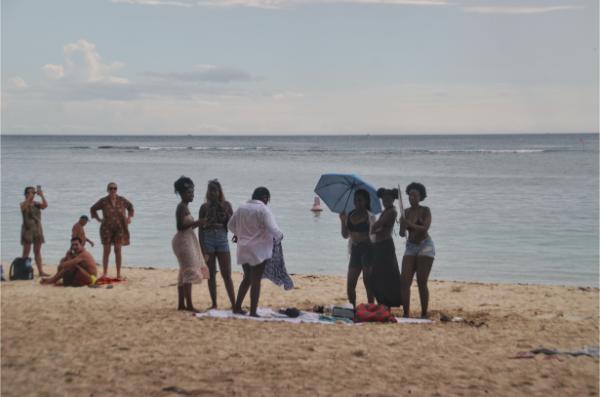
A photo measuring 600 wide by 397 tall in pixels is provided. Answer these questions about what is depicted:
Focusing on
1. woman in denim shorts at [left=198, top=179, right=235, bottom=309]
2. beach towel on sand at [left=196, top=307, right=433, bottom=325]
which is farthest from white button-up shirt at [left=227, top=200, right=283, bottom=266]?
beach towel on sand at [left=196, top=307, right=433, bottom=325]

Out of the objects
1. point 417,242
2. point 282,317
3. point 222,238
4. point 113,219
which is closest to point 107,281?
point 113,219

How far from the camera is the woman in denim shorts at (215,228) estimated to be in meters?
9.04

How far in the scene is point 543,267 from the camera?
15203 mm

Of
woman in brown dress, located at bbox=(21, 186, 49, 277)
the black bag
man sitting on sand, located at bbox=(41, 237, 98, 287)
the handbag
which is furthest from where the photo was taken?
woman in brown dress, located at bbox=(21, 186, 49, 277)

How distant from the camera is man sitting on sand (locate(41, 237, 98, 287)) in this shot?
1129cm

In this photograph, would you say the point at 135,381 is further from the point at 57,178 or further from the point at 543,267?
the point at 57,178

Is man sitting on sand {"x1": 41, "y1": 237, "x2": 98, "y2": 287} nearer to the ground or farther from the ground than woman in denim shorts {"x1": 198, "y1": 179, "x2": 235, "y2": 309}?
nearer to the ground

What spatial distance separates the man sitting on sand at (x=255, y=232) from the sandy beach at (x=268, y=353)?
0.72 meters

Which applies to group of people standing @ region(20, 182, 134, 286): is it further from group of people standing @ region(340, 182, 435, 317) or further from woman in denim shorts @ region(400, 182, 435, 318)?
woman in denim shorts @ region(400, 182, 435, 318)

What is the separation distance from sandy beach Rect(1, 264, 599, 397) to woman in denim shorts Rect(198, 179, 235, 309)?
0.79 metres

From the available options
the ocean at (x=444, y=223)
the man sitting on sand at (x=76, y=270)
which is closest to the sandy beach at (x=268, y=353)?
the man sitting on sand at (x=76, y=270)

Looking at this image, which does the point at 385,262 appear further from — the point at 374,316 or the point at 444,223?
the point at 444,223

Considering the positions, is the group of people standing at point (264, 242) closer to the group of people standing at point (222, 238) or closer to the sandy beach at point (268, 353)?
the group of people standing at point (222, 238)

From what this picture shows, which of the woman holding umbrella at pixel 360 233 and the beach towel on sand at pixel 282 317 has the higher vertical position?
the woman holding umbrella at pixel 360 233
